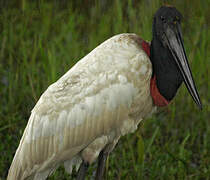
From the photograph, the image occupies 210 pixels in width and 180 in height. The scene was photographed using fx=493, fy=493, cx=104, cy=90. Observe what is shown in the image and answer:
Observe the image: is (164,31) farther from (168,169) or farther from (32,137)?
(168,169)

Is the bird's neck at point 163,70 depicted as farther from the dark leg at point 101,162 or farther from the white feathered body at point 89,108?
the dark leg at point 101,162

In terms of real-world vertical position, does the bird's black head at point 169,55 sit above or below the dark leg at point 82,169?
above

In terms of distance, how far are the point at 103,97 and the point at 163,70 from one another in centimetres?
49

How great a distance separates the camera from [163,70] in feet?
11.3

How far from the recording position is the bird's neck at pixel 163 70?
11.3ft

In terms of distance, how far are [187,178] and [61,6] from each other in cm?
300

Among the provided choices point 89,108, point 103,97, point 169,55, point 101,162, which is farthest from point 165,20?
point 101,162

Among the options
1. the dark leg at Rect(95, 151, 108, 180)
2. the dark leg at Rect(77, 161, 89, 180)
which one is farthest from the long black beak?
the dark leg at Rect(77, 161, 89, 180)

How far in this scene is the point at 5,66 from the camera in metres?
5.40

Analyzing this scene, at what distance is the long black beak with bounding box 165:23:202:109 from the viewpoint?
3.37m

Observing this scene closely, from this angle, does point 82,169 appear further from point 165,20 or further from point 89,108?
point 165,20

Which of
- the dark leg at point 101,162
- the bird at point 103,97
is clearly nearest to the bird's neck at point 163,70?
the bird at point 103,97

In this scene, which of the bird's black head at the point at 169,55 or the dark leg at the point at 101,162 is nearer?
the bird's black head at the point at 169,55

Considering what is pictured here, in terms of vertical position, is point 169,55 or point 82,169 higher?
point 169,55
